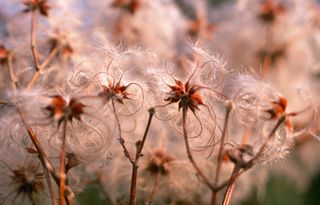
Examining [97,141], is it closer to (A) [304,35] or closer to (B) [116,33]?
(B) [116,33]

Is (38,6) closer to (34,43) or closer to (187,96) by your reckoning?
(34,43)

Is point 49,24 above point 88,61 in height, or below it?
above

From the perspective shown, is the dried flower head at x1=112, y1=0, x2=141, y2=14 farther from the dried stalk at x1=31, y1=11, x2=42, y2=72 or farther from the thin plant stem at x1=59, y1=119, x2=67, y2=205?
the thin plant stem at x1=59, y1=119, x2=67, y2=205

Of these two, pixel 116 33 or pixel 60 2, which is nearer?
pixel 60 2

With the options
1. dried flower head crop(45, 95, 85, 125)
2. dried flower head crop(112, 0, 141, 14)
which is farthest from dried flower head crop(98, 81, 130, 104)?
dried flower head crop(112, 0, 141, 14)

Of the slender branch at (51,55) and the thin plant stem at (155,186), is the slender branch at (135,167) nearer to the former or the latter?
the thin plant stem at (155,186)

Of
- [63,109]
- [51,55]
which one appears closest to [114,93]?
[63,109]

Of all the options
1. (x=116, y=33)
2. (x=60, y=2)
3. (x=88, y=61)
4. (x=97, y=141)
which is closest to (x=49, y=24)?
(x=60, y=2)

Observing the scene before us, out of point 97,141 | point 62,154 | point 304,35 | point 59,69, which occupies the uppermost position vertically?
point 304,35

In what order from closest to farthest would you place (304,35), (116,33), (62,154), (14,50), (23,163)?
(62,154)
(23,163)
(14,50)
(116,33)
(304,35)
